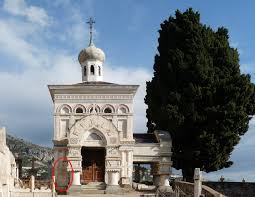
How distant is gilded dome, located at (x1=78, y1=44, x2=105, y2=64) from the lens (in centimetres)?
3991

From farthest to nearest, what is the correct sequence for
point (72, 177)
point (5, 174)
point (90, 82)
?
point (90, 82) → point (72, 177) → point (5, 174)

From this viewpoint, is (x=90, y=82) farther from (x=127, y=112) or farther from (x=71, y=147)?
(x=71, y=147)

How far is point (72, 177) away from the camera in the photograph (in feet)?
107

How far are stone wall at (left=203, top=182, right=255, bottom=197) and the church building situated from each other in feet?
15.9

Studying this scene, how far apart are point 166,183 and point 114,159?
4.26 m

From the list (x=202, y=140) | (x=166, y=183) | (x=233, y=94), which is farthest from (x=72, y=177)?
(x=233, y=94)

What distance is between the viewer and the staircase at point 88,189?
104ft

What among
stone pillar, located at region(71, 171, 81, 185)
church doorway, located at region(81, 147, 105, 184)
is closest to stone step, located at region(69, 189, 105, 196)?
stone pillar, located at region(71, 171, 81, 185)

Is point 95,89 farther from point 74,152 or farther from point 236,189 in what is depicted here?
point 236,189

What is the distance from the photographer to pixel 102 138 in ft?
111

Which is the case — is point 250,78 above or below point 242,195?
above

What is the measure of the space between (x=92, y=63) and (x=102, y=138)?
27.5 ft

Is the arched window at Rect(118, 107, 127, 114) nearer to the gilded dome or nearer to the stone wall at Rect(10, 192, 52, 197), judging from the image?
the gilded dome

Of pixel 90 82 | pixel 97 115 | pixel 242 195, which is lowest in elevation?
pixel 242 195
